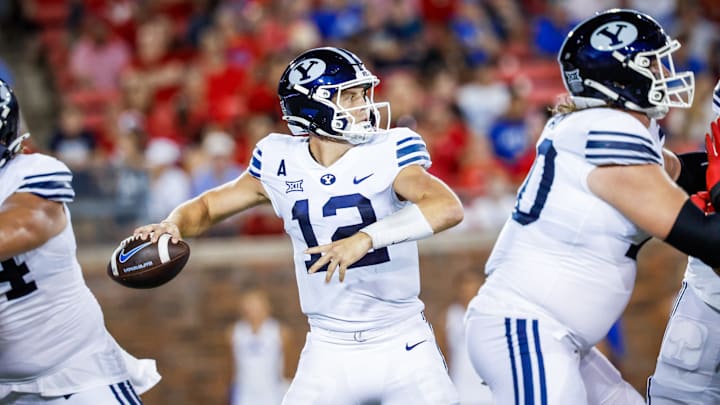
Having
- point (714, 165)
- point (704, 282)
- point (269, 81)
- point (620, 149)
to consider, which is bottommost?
point (704, 282)

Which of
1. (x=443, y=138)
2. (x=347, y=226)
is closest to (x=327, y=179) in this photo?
(x=347, y=226)

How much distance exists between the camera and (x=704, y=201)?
423cm

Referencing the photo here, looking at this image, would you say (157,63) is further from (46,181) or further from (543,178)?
(543,178)

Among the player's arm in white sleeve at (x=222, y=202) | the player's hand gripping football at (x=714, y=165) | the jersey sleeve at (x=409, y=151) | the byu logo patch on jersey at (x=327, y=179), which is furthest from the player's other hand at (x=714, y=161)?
the player's arm in white sleeve at (x=222, y=202)

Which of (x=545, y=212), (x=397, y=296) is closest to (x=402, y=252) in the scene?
(x=397, y=296)

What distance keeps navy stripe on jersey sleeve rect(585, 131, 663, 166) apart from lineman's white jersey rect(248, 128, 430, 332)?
723 mm

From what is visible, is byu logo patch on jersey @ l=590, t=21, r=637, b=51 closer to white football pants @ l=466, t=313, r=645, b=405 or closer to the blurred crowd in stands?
white football pants @ l=466, t=313, r=645, b=405

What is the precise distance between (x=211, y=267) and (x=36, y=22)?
5.41m

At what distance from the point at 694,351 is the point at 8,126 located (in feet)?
A: 9.62

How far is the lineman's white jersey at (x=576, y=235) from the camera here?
3.88 meters

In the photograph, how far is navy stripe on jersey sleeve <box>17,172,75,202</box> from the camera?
429 centimetres

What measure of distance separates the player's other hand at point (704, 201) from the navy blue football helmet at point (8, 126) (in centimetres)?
272

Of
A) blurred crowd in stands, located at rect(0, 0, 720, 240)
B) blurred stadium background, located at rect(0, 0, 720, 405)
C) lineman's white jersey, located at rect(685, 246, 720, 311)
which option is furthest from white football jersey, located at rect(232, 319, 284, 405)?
lineman's white jersey, located at rect(685, 246, 720, 311)

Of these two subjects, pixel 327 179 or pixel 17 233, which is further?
pixel 327 179
